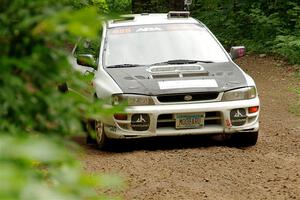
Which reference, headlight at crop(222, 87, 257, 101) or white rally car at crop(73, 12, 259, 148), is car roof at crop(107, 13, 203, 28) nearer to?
white rally car at crop(73, 12, 259, 148)

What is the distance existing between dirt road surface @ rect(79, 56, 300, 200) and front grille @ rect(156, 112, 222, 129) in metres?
0.30

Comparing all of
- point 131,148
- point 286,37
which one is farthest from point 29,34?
point 286,37

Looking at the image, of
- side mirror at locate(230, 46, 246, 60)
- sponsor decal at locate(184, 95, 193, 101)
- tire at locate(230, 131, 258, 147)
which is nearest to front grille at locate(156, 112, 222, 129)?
sponsor decal at locate(184, 95, 193, 101)

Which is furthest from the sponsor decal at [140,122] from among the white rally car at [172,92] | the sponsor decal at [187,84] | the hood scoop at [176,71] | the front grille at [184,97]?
the hood scoop at [176,71]

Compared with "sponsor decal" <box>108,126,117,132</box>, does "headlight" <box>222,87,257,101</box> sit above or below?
above

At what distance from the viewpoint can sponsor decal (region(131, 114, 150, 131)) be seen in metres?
8.04

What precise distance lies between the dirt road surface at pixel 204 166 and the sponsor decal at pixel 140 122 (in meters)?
0.30

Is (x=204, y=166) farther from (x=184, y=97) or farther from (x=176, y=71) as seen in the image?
(x=176, y=71)

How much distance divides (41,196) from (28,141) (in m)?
0.13

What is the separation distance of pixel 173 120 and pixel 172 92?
351 mm

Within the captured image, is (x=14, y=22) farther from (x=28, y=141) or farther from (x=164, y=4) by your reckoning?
(x=164, y=4)

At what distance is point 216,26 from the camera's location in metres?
23.1

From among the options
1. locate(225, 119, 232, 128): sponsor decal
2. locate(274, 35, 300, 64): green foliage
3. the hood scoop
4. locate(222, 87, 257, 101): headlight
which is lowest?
locate(274, 35, 300, 64): green foliage

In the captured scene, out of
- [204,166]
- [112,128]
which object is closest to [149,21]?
[112,128]
